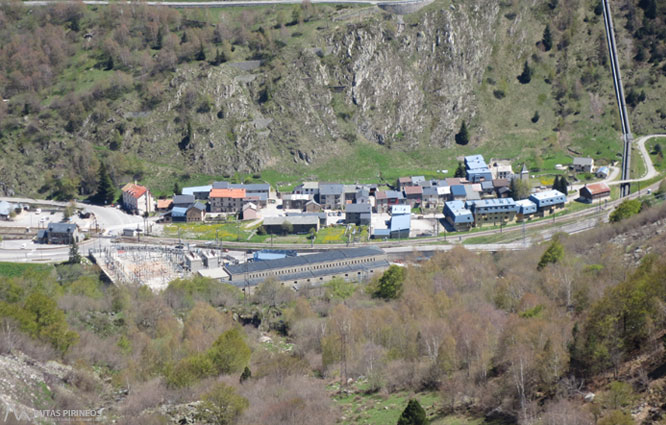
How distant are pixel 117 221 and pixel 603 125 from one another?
45438 millimetres

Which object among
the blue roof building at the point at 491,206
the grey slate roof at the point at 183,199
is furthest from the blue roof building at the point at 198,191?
the blue roof building at the point at 491,206

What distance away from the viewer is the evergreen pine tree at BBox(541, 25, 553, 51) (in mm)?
82375

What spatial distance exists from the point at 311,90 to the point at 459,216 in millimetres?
21783

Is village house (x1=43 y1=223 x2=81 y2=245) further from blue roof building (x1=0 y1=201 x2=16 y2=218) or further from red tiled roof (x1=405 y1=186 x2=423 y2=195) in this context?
red tiled roof (x1=405 y1=186 x2=423 y2=195)

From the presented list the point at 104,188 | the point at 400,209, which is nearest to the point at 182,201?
the point at 104,188

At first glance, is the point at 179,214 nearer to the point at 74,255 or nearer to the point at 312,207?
the point at 74,255

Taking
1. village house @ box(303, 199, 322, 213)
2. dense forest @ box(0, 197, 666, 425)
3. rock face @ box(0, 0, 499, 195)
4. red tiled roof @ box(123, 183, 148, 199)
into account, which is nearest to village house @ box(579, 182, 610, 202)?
rock face @ box(0, 0, 499, 195)

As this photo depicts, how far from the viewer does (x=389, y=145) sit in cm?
7638

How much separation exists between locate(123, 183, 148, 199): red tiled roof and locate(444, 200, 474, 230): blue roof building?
25206mm

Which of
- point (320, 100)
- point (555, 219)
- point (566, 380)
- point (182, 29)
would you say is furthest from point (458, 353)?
point (182, 29)

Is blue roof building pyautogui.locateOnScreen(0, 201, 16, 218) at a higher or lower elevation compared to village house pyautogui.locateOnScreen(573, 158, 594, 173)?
lower

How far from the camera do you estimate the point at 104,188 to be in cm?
6912

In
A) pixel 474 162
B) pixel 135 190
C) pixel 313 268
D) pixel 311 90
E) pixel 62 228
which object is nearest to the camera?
pixel 313 268

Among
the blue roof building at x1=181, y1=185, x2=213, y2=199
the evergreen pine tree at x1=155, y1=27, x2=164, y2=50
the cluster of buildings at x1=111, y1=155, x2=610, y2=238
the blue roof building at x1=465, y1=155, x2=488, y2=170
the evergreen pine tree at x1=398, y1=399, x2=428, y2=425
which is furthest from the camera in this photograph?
the evergreen pine tree at x1=155, y1=27, x2=164, y2=50
